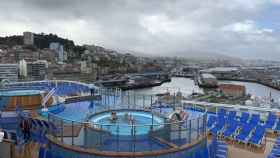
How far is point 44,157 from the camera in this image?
5.52 m

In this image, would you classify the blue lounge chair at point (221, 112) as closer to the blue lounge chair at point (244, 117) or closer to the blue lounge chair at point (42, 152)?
the blue lounge chair at point (244, 117)

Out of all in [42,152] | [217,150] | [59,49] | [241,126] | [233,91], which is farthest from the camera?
[59,49]

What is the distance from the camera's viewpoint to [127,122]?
623 centimetres

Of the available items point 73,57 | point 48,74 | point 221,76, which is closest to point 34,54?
point 73,57

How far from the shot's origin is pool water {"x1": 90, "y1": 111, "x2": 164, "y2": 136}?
5410 millimetres

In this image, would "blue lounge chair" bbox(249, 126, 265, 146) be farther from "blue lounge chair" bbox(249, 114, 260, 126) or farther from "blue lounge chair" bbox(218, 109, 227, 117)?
"blue lounge chair" bbox(218, 109, 227, 117)

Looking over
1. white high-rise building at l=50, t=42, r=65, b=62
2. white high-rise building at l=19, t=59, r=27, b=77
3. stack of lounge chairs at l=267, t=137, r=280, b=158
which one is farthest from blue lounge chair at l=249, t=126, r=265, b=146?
white high-rise building at l=50, t=42, r=65, b=62

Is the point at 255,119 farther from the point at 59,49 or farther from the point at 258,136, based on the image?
the point at 59,49

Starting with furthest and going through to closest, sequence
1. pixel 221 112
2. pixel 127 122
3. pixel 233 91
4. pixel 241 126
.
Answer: pixel 233 91 < pixel 221 112 < pixel 241 126 < pixel 127 122

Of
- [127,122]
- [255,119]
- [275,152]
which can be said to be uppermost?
[127,122]

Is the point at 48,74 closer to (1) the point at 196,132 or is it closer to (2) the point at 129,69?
(2) the point at 129,69

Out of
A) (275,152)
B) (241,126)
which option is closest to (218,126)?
(241,126)

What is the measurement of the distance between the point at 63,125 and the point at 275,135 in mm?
6029

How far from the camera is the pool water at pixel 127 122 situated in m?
5.41
